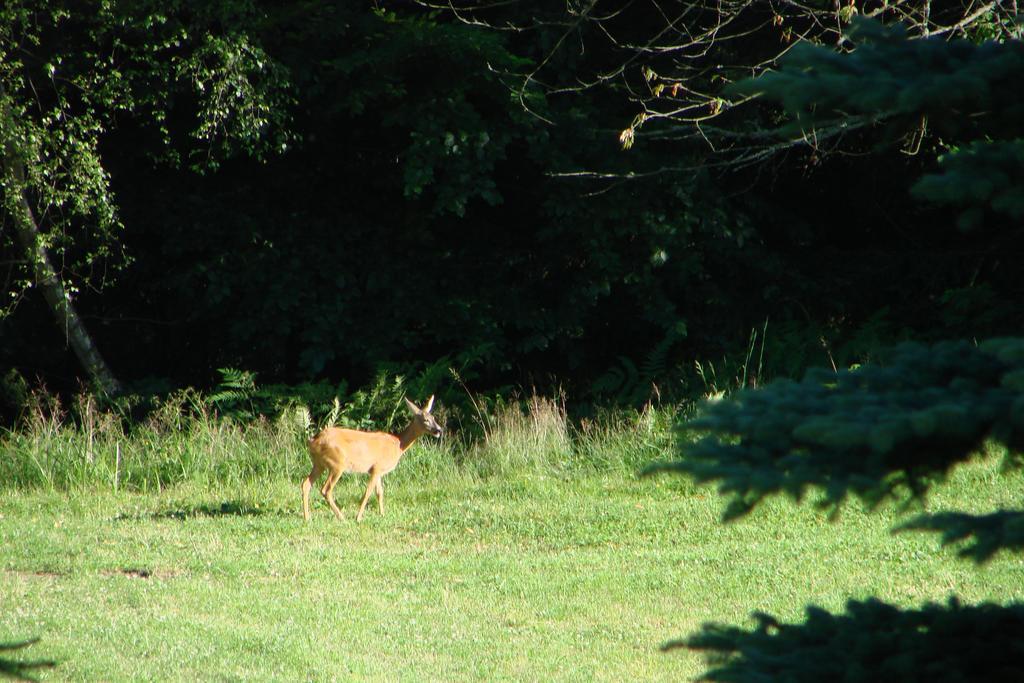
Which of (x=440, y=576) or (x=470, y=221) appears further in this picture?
(x=470, y=221)

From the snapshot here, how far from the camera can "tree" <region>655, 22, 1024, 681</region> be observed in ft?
7.97

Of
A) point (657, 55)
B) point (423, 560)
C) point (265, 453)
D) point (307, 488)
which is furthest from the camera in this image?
point (657, 55)

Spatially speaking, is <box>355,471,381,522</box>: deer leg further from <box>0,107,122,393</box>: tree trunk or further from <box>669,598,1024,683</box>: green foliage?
<box>669,598,1024,683</box>: green foliage

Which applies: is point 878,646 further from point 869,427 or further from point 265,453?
point 265,453

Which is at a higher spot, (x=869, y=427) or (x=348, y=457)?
(x=869, y=427)

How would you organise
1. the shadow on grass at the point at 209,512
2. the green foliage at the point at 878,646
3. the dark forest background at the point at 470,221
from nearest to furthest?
the green foliage at the point at 878,646, the shadow on grass at the point at 209,512, the dark forest background at the point at 470,221

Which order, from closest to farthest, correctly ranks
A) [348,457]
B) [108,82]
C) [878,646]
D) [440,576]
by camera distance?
1. [878,646]
2. [440,576]
3. [348,457]
4. [108,82]

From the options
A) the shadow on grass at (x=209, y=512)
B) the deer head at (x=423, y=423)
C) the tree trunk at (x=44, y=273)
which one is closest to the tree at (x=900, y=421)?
the deer head at (x=423, y=423)

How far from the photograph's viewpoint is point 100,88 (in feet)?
42.4

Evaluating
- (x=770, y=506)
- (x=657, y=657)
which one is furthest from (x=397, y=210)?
(x=657, y=657)

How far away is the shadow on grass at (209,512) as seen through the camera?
394 inches

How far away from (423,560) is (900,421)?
21.0 feet

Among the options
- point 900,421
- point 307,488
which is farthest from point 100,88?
point 900,421

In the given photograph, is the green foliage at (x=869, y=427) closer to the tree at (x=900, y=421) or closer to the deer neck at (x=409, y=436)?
the tree at (x=900, y=421)
